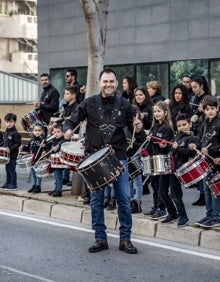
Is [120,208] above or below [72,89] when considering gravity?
below

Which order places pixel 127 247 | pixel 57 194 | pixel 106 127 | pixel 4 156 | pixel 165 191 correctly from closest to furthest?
pixel 106 127 < pixel 127 247 < pixel 165 191 < pixel 57 194 < pixel 4 156

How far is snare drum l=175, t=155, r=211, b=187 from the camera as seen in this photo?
25.5 feet

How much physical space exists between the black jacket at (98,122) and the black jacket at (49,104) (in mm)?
5288

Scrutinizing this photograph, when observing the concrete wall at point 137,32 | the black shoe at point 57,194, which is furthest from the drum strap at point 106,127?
the concrete wall at point 137,32

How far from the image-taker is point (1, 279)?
22.1 feet

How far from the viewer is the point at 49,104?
43.1 feet

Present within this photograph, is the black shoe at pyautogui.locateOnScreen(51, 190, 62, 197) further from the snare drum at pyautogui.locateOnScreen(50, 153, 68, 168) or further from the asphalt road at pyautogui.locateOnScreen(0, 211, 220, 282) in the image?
the asphalt road at pyautogui.locateOnScreen(0, 211, 220, 282)

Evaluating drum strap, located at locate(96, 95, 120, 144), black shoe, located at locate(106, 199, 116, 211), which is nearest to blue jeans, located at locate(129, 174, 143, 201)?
black shoe, located at locate(106, 199, 116, 211)

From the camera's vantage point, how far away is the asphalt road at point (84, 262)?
22.5ft

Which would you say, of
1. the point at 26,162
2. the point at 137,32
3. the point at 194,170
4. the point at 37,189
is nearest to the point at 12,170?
the point at 26,162

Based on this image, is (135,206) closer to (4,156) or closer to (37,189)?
(37,189)

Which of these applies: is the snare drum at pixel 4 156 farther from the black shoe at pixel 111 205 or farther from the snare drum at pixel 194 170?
the snare drum at pixel 194 170

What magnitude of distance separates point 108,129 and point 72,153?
162cm

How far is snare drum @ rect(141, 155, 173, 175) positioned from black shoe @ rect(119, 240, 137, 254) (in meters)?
1.05
